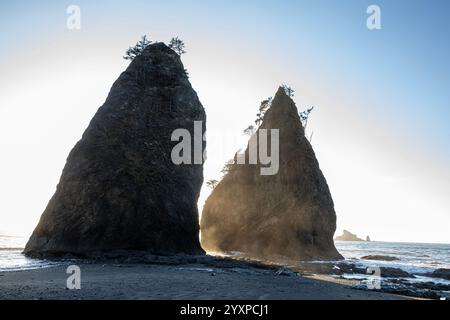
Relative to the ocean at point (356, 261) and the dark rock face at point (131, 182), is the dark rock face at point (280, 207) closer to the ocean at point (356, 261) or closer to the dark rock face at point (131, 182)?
the ocean at point (356, 261)

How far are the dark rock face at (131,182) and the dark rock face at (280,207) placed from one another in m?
15.5

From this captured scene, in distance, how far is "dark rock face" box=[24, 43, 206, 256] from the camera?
29.9 meters

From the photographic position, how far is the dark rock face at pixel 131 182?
29.9m

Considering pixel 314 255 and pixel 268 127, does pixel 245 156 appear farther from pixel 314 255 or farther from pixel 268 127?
pixel 314 255

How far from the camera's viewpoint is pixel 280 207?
1962 inches

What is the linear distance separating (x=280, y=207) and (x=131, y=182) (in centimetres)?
2417

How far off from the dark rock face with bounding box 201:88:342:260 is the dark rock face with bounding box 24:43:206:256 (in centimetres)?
1555
